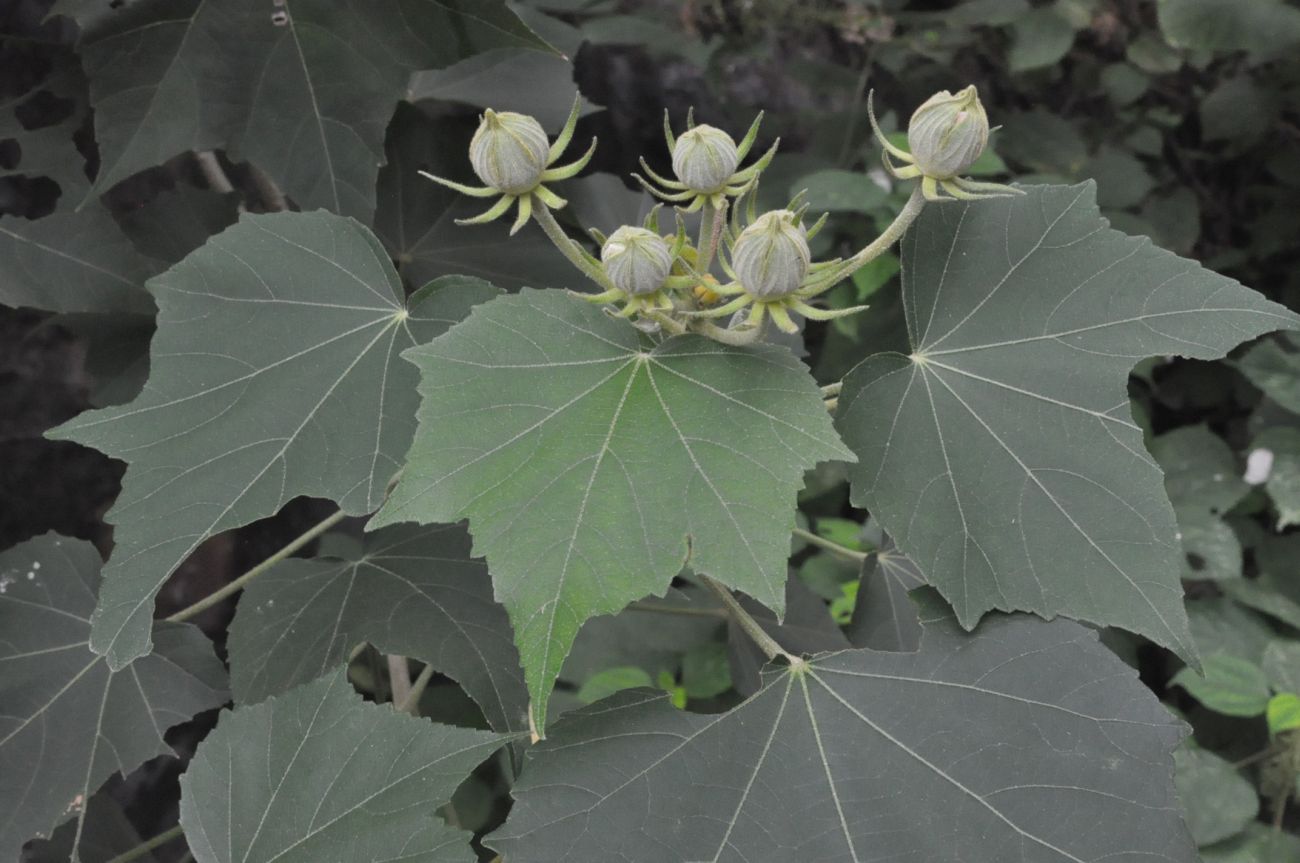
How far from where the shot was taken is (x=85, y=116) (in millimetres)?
1038

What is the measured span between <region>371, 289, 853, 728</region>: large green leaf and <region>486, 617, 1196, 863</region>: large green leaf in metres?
0.11

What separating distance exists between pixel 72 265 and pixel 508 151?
50cm

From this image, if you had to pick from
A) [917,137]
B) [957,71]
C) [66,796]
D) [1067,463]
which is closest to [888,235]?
[917,137]

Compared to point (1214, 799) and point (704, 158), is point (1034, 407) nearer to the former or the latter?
point (704, 158)

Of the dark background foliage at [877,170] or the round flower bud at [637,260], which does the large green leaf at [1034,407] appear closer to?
the round flower bud at [637,260]

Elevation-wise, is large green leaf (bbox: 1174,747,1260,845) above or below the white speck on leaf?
below

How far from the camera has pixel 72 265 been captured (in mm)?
908

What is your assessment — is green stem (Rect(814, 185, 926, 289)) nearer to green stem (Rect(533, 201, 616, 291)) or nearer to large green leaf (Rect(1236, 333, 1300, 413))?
green stem (Rect(533, 201, 616, 291))

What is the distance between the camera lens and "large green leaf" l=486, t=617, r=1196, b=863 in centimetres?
60

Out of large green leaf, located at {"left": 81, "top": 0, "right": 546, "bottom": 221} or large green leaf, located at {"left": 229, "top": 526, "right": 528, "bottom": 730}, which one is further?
large green leaf, located at {"left": 81, "top": 0, "right": 546, "bottom": 221}

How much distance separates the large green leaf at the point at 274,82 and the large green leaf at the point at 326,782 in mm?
436

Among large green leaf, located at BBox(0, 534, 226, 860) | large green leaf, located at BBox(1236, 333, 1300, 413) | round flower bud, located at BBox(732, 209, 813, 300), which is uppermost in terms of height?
round flower bud, located at BBox(732, 209, 813, 300)

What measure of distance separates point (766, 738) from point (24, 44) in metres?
1.01

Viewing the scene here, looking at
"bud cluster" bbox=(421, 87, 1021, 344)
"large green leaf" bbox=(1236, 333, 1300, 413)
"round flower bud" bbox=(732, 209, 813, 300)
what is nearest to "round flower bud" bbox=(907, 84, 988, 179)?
"bud cluster" bbox=(421, 87, 1021, 344)
